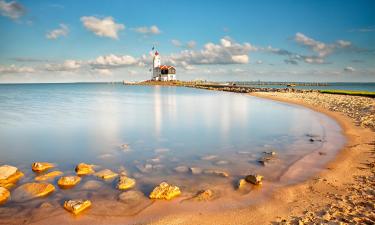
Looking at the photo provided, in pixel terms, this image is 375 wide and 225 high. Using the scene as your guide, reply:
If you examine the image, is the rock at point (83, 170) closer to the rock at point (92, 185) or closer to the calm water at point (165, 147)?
the calm water at point (165, 147)

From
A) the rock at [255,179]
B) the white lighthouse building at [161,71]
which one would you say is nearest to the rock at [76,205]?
the rock at [255,179]

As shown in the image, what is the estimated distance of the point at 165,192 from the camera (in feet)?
25.7

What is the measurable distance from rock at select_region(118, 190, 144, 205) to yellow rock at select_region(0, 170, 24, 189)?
396 centimetres

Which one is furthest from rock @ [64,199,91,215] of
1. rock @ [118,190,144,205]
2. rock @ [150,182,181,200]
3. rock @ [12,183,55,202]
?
rock @ [150,182,181,200]

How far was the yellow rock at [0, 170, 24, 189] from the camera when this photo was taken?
8829mm

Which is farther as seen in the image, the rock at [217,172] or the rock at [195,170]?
the rock at [195,170]

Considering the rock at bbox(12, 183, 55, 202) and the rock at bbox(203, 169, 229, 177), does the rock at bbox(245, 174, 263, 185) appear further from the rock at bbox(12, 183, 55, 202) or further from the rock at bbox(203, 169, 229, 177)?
the rock at bbox(12, 183, 55, 202)

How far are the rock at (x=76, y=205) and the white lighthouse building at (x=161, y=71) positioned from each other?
138314mm

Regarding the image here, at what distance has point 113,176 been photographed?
9594mm

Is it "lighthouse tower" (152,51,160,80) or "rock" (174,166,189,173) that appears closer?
"rock" (174,166,189,173)

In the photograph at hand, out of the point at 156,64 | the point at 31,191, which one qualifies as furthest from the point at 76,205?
the point at 156,64

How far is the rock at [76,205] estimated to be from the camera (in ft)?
22.8

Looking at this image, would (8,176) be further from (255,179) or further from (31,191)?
(255,179)

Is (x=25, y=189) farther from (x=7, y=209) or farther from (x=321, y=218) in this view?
(x=321, y=218)
